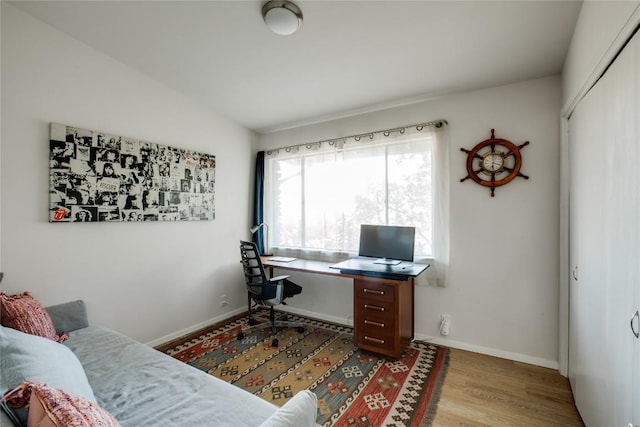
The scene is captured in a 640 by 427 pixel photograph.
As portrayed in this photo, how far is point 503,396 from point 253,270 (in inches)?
95.6

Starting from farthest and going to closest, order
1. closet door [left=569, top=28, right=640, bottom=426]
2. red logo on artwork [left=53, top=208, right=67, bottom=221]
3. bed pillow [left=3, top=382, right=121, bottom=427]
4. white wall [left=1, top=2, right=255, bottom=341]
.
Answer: red logo on artwork [left=53, top=208, right=67, bottom=221] < white wall [left=1, top=2, right=255, bottom=341] < closet door [left=569, top=28, right=640, bottom=426] < bed pillow [left=3, top=382, right=121, bottom=427]

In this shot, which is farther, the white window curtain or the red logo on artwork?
the white window curtain

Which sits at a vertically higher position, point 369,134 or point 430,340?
point 369,134

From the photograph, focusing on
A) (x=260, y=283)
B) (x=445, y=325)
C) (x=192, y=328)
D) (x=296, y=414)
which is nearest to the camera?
(x=296, y=414)

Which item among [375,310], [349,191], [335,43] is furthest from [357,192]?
[335,43]

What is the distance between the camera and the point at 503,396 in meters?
2.05

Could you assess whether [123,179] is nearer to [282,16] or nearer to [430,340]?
[282,16]

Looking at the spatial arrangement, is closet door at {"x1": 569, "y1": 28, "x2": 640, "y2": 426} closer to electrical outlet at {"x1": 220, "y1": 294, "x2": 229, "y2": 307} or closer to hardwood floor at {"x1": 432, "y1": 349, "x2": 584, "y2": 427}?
hardwood floor at {"x1": 432, "y1": 349, "x2": 584, "y2": 427}

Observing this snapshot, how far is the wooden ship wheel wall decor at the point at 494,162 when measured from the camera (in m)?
2.53

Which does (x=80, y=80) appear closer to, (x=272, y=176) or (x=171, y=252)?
(x=171, y=252)

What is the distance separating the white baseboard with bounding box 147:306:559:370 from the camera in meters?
2.46

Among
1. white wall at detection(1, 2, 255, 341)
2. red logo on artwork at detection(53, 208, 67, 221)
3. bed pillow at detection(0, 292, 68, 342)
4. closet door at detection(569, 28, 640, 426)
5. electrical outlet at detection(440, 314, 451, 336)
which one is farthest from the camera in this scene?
electrical outlet at detection(440, 314, 451, 336)

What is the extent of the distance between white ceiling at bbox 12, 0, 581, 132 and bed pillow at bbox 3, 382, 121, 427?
2204mm

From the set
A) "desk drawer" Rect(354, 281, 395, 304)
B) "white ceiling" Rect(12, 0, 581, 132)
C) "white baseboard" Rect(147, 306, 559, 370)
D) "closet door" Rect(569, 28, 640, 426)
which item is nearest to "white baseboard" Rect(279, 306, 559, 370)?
"white baseboard" Rect(147, 306, 559, 370)
